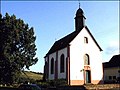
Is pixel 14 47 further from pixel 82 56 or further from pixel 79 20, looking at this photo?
pixel 79 20

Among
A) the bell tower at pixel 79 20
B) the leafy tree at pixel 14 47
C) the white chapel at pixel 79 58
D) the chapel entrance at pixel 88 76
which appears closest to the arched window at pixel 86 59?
the white chapel at pixel 79 58

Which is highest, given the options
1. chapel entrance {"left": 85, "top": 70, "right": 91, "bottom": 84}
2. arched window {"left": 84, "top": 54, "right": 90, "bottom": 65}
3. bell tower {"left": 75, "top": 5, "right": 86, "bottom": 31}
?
bell tower {"left": 75, "top": 5, "right": 86, "bottom": 31}

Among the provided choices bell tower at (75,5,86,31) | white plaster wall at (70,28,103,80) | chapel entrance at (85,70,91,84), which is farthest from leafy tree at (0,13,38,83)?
chapel entrance at (85,70,91,84)

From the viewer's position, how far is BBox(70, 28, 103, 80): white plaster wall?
48.8 metres

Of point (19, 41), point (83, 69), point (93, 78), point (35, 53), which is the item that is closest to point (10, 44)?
point (19, 41)

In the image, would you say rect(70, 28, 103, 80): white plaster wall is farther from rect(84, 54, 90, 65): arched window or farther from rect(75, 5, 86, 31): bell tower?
rect(75, 5, 86, 31): bell tower

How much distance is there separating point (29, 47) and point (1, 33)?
6.20 metres

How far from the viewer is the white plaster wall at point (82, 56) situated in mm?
48812

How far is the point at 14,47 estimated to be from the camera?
155 feet

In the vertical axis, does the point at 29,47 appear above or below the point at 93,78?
above

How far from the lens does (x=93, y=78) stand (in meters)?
51.2

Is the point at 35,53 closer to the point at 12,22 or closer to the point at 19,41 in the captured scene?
the point at 19,41

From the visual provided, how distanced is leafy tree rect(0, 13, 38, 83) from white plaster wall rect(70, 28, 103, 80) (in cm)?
781

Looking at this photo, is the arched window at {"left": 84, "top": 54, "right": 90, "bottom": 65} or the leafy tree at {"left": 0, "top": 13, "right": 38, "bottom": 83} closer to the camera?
the leafy tree at {"left": 0, "top": 13, "right": 38, "bottom": 83}
